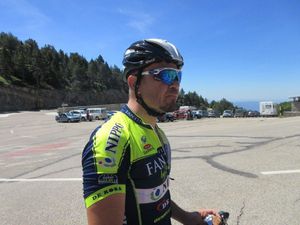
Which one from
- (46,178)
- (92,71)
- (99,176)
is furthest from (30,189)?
(92,71)

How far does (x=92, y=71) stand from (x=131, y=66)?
527 ft

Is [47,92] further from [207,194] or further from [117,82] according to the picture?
[207,194]

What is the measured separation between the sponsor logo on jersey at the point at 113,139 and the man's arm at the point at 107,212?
9.4 inches

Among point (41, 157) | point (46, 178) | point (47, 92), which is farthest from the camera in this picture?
point (47, 92)

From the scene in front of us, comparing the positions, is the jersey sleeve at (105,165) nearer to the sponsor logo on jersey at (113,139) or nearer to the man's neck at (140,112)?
the sponsor logo on jersey at (113,139)

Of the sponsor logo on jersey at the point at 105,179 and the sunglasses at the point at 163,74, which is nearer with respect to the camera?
the sponsor logo on jersey at the point at 105,179

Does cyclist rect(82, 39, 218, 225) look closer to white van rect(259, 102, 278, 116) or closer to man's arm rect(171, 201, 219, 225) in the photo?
man's arm rect(171, 201, 219, 225)

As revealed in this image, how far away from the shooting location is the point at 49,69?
14000 cm

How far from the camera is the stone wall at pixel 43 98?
117 meters

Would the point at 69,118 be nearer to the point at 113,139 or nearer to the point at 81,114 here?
the point at 81,114

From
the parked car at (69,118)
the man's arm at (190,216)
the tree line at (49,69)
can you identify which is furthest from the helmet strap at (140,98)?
the tree line at (49,69)

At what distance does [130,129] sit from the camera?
7.92 feet

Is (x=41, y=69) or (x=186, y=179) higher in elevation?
(x=41, y=69)

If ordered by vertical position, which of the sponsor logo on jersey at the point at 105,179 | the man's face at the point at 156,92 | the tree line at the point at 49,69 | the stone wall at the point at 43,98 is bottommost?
the sponsor logo on jersey at the point at 105,179
